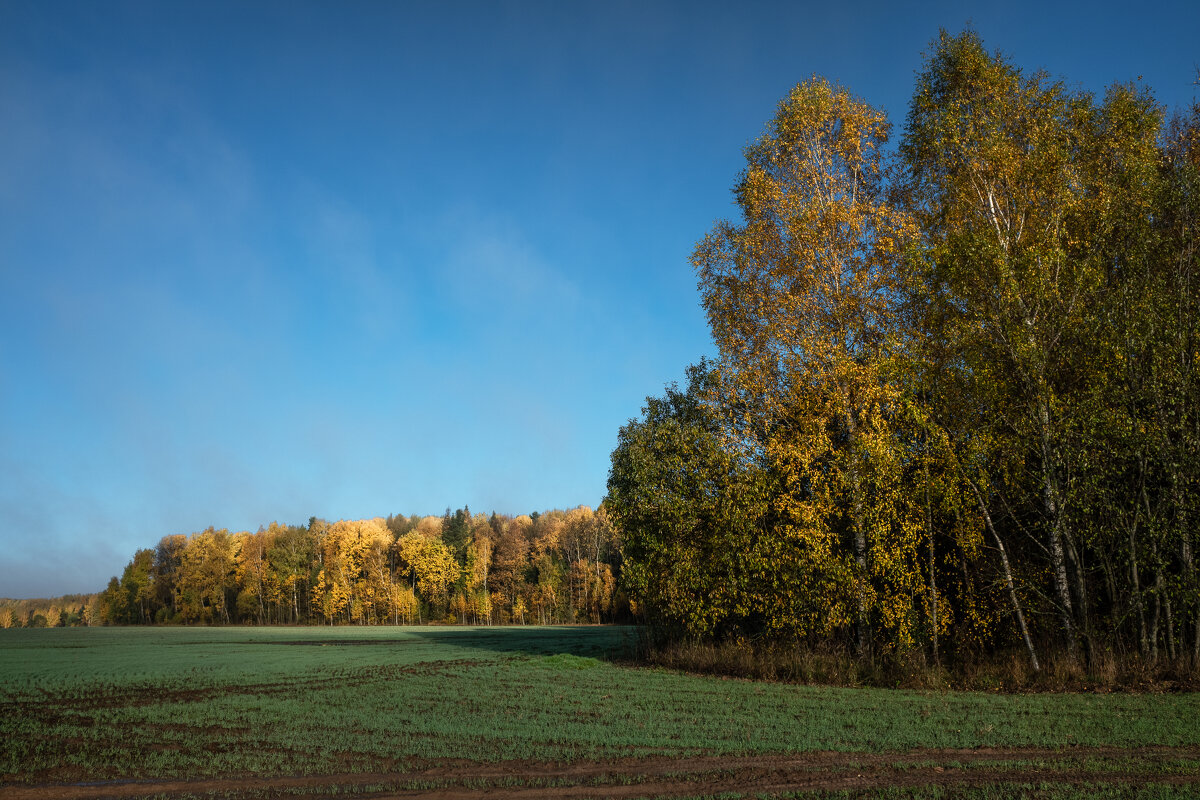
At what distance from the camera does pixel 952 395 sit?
20125 millimetres

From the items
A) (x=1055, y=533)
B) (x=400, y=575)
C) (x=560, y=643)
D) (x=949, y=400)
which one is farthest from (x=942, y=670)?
(x=400, y=575)

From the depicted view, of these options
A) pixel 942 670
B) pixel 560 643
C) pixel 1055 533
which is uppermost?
pixel 1055 533

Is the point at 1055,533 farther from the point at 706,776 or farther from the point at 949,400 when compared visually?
the point at 706,776

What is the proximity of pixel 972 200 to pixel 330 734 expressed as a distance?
23.0 m

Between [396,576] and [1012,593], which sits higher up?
[1012,593]

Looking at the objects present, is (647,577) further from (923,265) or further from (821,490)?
(923,265)

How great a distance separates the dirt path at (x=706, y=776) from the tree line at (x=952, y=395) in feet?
30.8

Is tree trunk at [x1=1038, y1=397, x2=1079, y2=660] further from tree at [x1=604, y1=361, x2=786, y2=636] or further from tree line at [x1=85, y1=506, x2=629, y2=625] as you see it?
tree line at [x1=85, y1=506, x2=629, y2=625]

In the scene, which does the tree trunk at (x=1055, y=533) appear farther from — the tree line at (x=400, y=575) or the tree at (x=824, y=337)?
the tree line at (x=400, y=575)

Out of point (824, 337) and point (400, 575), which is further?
point (400, 575)

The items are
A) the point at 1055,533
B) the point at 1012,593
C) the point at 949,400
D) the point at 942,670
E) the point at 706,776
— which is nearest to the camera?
the point at 706,776

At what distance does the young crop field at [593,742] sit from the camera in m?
8.83

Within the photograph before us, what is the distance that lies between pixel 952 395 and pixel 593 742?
14650mm

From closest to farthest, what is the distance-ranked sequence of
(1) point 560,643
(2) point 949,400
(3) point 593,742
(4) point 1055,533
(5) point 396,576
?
1. (3) point 593,742
2. (4) point 1055,533
3. (2) point 949,400
4. (1) point 560,643
5. (5) point 396,576
